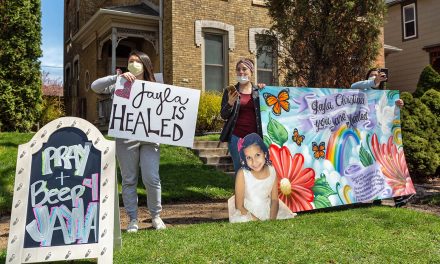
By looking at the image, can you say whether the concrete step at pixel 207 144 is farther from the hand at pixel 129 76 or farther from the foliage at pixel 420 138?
the hand at pixel 129 76

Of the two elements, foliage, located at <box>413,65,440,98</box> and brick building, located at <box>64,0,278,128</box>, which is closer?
foliage, located at <box>413,65,440,98</box>

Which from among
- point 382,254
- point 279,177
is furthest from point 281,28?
point 382,254

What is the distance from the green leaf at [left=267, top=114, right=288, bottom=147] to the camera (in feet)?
15.8

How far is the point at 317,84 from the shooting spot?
845cm

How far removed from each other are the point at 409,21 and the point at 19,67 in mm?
18517

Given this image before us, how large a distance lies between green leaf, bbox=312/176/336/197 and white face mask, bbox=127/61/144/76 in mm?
2460

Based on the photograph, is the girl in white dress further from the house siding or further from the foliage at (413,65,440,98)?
the house siding

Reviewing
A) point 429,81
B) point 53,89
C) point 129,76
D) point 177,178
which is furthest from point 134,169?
point 53,89

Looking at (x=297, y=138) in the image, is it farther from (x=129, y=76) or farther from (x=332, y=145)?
(x=129, y=76)

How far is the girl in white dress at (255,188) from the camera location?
14.9ft

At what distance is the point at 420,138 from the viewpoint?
850 cm

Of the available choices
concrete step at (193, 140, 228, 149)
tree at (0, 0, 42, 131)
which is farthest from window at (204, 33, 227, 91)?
tree at (0, 0, 42, 131)

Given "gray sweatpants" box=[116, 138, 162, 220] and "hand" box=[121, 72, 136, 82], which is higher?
"hand" box=[121, 72, 136, 82]

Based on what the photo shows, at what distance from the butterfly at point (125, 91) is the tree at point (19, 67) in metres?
8.27
